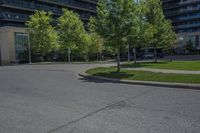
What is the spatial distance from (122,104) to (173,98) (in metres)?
2.10

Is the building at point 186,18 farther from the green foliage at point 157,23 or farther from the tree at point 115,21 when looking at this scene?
the tree at point 115,21

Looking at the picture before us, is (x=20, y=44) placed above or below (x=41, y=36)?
below

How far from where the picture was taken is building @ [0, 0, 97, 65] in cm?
5081

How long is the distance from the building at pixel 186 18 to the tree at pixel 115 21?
7073 centimetres

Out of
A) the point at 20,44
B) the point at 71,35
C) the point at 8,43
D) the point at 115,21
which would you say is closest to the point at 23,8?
the point at 20,44

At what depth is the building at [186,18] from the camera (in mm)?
87188

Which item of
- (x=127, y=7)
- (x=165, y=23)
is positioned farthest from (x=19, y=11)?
(x=127, y=7)

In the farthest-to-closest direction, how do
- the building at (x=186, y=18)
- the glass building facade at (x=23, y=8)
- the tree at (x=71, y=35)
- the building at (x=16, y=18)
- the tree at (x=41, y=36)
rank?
the building at (x=186, y=18) < the glass building facade at (x=23, y=8) < the building at (x=16, y=18) < the tree at (x=71, y=35) < the tree at (x=41, y=36)

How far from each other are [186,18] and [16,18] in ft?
209

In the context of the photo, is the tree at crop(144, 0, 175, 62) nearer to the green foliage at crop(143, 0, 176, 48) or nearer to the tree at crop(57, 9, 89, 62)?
the green foliage at crop(143, 0, 176, 48)

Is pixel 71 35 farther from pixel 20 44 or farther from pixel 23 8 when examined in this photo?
pixel 23 8

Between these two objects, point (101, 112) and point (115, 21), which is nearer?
point (101, 112)

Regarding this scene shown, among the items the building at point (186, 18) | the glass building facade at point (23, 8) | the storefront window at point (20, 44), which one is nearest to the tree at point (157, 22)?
the storefront window at point (20, 44)

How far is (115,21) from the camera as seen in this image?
723 inches
